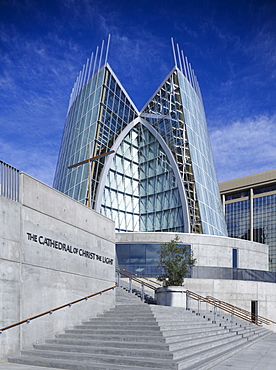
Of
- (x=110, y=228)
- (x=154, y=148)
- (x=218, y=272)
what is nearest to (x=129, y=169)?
(x=154, y=148)

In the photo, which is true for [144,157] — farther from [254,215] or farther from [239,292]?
[254,215]

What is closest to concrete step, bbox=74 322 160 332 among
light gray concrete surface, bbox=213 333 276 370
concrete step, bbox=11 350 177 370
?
concrete step, bbox=11 350 177 370

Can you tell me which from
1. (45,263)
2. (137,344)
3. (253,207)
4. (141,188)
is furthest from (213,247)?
(253,207)

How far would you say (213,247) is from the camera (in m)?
36.0

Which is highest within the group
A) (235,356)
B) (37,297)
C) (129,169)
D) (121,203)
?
(129,169)

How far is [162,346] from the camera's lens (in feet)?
44.5

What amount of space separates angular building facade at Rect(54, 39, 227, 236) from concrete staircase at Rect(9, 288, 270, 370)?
2734 centimetres

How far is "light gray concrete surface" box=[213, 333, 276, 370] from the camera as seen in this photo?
42.9 feet

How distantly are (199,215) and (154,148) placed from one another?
1258 cm

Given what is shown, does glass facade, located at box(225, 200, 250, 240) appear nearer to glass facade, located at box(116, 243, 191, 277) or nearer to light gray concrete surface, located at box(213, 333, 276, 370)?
glass facade, located at box(116, 243, 191, 277)

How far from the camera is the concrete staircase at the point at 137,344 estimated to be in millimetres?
12773

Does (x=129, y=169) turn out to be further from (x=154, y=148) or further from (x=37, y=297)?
(x=37, y=297)

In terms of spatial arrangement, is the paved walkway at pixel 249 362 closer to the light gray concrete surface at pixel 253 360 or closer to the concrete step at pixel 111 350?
the light gray concrete surface at pixel 253 360

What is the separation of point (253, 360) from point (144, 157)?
43.7 meters
